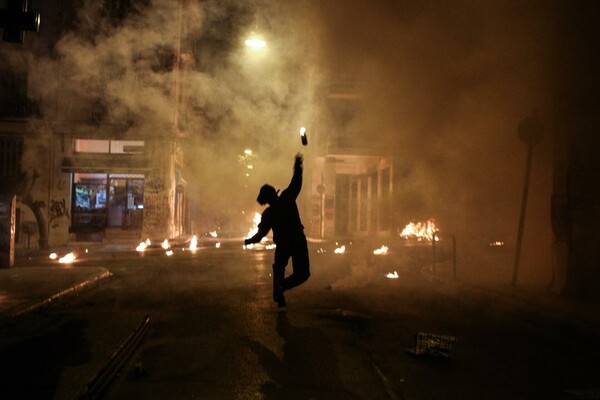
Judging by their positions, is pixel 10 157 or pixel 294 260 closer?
pixel 294 260

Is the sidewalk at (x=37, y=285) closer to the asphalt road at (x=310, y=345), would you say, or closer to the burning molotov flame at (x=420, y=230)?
the asphalt road at (x=310, y=345)

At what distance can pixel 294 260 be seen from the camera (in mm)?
4574

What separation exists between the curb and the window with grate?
10.6 meters

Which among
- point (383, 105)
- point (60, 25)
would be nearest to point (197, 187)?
point (60, 25)

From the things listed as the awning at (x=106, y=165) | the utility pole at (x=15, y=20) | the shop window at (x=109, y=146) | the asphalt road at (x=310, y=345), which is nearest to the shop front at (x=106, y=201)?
the awning at (x=106, y=165)

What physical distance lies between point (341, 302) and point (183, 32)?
38.0 feet

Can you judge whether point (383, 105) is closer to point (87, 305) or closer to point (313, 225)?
point (87, 305)

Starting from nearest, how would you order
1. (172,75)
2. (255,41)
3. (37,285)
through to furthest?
(37,285)
(255,41)
(172,75)

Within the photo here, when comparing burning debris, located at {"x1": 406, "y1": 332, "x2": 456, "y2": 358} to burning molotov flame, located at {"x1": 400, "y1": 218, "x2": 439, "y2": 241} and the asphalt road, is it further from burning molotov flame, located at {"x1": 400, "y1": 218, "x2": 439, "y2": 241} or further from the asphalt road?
burning molotov flame, located at {"x1": 400, "y1": 218, "x2": 439, "y2": 241}

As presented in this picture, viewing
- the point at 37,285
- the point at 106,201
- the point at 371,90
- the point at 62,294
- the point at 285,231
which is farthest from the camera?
the point at 106,201

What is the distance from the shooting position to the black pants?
4.51 meters

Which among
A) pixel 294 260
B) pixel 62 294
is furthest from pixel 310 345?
pixel 62 294

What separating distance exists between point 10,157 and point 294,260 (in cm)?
1524

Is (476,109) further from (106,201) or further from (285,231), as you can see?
(106,201)
